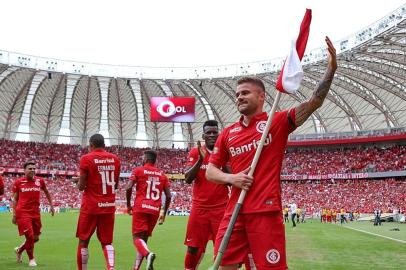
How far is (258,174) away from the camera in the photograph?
5.02 meters

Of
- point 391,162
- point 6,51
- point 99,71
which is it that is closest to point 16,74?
point 6,51

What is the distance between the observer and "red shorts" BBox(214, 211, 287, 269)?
482 cm

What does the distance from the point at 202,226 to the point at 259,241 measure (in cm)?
391

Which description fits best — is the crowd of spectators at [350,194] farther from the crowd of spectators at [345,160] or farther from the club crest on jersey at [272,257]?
the club crest on jersey at [272,257]

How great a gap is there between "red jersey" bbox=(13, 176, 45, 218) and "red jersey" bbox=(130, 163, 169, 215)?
3.36 meters

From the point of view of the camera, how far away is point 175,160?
71.5 metres

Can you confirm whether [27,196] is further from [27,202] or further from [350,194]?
[350,194]

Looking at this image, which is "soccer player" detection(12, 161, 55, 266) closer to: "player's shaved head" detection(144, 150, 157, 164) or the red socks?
"player's shaved head" detection(144, 150, 157, 164)

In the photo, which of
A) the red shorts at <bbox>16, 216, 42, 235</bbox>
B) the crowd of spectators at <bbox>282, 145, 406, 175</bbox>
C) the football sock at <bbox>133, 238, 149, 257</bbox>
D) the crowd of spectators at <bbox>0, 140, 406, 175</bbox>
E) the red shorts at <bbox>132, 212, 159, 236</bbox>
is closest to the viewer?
the football sock at <bbox>133, 238, 149, 257</bbox>

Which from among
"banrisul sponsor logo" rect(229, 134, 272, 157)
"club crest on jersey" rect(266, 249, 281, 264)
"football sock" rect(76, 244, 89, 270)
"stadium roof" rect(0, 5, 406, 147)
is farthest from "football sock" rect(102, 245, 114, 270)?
"stadium roof" rect(0, 5, 406, 147)

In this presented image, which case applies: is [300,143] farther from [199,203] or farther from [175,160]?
[199,203]

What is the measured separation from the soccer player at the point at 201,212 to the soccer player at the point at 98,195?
132 centimetres

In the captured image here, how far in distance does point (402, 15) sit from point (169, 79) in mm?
26784

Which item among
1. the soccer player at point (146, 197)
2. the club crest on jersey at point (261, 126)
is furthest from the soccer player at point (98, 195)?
the club crest on jersey at point (261, 126)
